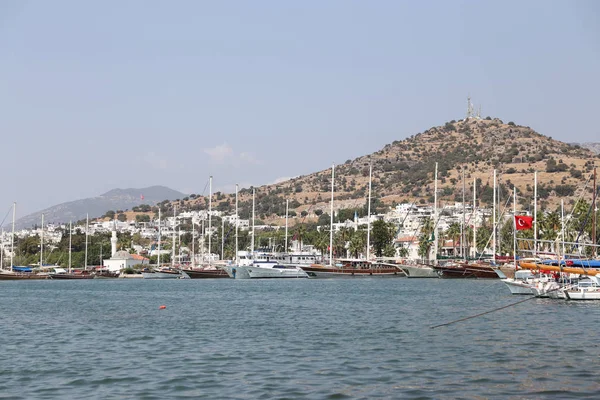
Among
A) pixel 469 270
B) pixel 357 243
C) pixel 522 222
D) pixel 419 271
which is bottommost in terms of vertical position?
pixel 419 271

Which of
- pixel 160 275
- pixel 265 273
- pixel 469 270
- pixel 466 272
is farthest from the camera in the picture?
pixel 160 275

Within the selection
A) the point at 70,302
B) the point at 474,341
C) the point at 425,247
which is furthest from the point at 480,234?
the point at 474,341

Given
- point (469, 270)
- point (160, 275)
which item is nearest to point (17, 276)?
point (160, 275)

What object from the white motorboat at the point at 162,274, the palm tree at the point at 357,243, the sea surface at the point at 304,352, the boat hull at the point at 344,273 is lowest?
the sea surface at the point at 304,352

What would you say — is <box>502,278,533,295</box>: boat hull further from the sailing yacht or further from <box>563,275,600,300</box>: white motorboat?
the sailing yacht

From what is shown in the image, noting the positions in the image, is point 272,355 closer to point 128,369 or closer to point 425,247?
point 128,369

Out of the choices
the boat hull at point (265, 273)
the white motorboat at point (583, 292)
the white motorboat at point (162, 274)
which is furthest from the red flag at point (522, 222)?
the white motorboat at point (162, 274)

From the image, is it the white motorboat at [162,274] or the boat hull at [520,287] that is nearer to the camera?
the boat hull at [520,287]

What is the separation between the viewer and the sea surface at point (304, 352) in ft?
77.7

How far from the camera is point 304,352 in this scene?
31203 mm

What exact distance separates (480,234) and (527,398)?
129m

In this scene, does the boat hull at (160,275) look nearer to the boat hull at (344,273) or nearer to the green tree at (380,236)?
the boat hull at (344,273)

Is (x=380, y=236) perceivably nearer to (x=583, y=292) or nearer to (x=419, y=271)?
(x=419, y=271)

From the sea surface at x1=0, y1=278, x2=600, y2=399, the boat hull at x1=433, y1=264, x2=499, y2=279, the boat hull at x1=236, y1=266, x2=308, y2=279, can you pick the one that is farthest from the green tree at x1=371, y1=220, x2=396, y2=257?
the sea surface at x1=0, y1=278, x2=600, y2=399
